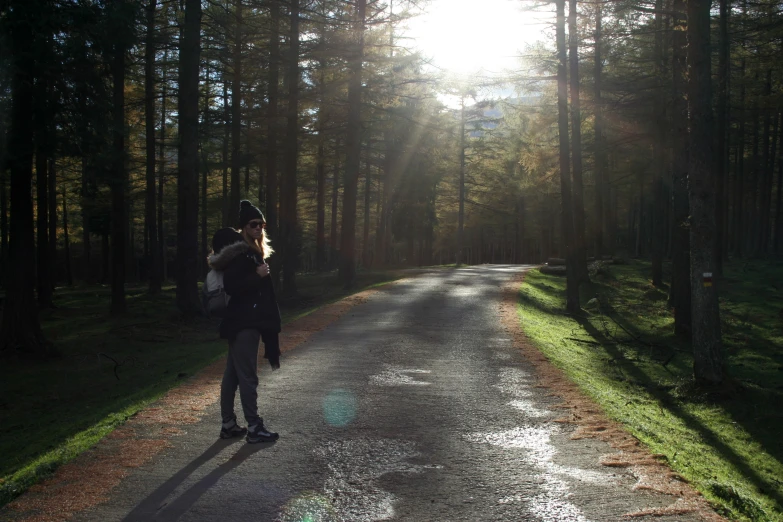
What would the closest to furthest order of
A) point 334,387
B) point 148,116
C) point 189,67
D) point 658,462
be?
point 658,462, point 334,387, point 189,67, point 148,116

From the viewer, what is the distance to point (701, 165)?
424 inches

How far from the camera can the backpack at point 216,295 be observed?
6.12m

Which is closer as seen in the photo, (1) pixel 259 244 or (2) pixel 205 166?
(1) pixel 259 244

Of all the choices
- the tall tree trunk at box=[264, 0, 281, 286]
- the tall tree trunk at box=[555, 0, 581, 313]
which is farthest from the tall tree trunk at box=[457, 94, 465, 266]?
the tall tree trunk at box=[555, 0, 581, 313]

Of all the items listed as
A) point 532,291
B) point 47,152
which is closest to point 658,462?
point 47,152

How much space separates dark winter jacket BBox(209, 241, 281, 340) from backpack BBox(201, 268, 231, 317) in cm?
5

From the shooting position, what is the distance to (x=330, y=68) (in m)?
23.1

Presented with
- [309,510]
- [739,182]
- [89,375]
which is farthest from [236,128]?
[739,182]

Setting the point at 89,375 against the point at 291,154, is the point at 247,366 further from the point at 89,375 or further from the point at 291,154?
the point at 291,154

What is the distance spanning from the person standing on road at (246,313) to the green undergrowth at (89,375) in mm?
1501

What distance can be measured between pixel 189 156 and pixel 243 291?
13326 millimetres

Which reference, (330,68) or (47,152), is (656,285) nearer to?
(330,68)

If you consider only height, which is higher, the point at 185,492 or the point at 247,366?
the point at 247,366

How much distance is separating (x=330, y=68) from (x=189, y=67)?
6.02 meters
